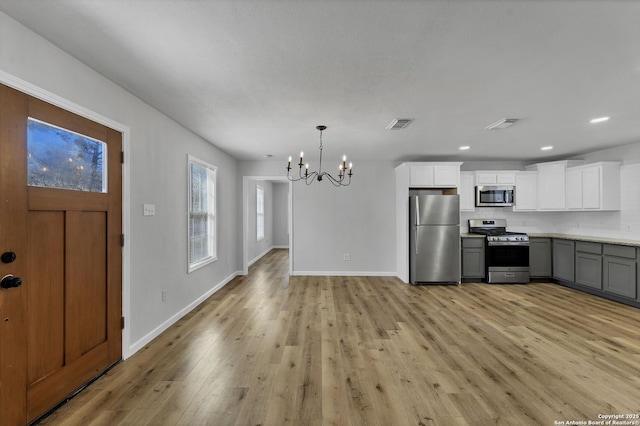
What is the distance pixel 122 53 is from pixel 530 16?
264 cm

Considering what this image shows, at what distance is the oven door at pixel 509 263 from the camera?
5387 mm

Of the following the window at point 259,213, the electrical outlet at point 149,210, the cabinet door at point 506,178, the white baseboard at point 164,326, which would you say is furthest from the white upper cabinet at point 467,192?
the window at point 259,213

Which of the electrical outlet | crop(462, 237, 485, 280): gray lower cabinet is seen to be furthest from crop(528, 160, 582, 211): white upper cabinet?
the electrical outlet

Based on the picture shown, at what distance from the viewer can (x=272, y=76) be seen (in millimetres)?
2299

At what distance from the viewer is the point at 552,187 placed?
213 inches

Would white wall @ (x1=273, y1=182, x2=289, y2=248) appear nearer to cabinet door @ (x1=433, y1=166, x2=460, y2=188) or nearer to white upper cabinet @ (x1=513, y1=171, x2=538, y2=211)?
cabinet door @ (x1=433, y1=166, x2=460, y2=188)

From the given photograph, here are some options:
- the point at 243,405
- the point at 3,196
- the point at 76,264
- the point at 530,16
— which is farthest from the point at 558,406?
the point at 3,196

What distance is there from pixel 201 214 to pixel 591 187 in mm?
6680

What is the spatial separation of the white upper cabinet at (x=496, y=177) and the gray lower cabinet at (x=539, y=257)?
4.04 feet

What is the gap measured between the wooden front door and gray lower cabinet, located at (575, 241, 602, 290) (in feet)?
22.1

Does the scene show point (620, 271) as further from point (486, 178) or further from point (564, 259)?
point (486, 178)

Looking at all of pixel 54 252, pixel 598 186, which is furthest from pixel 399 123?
pixel 598 186

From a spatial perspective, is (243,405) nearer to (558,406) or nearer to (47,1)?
(558,406)

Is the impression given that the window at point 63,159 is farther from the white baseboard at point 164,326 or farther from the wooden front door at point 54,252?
the white baseboard at point 164,326
